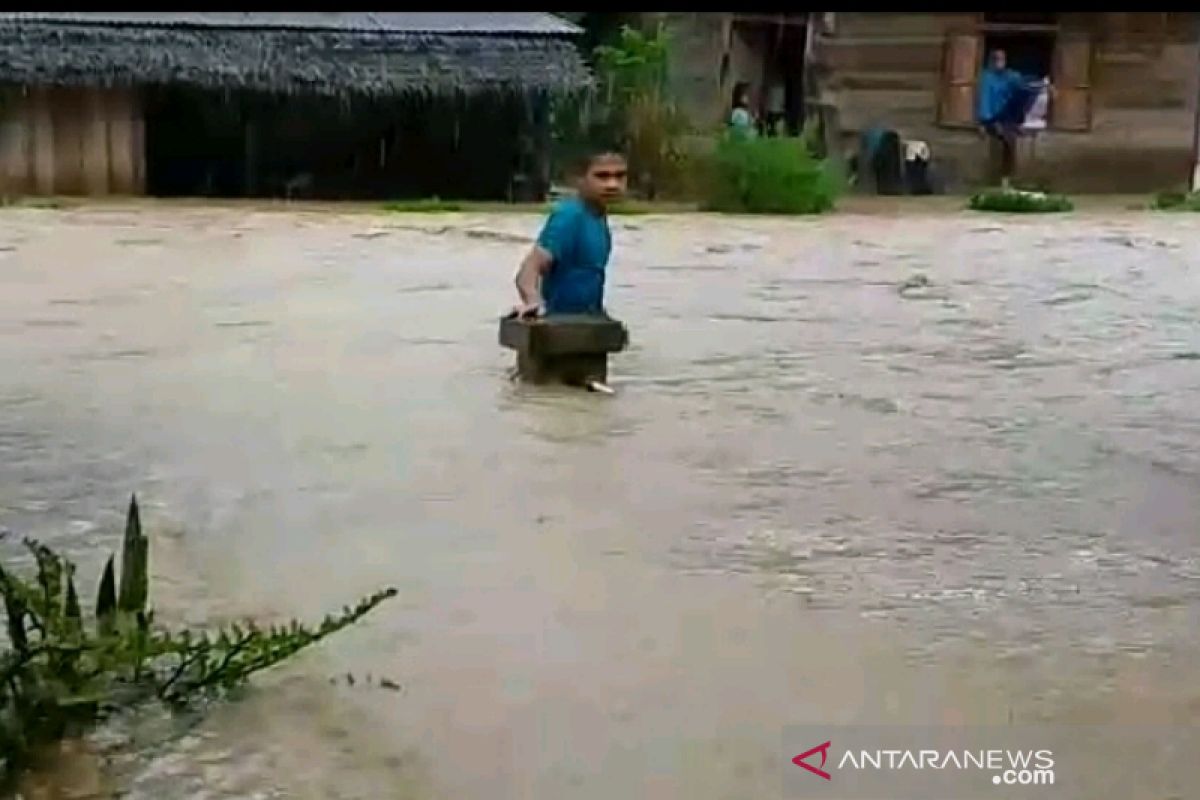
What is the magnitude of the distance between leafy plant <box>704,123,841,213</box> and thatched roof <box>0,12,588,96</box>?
170cm

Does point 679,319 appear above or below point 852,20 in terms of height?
below

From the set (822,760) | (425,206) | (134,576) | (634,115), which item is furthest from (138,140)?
(822,760)

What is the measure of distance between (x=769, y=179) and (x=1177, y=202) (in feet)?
13.2

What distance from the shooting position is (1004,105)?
21.5m

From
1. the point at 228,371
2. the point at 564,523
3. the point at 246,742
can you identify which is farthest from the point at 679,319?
the point at 246,742

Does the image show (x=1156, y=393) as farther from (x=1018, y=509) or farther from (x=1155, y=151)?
(x=1155, y=151)

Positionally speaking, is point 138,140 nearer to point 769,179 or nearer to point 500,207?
point 500,207

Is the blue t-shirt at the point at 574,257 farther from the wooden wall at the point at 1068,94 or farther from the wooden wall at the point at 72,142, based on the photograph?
the wooden wall at the point at 1068,94

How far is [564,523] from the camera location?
6.30 meters

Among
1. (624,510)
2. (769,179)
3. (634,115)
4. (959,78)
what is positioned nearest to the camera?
(624,510)

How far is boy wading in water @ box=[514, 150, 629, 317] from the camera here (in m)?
8.30

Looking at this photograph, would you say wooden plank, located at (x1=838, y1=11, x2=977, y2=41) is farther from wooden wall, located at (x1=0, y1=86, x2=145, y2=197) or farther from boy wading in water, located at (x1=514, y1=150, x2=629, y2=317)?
boy wading in water, located at (x1=514, y1=150, x2=629, y2=317)

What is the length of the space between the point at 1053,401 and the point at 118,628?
18.1ft

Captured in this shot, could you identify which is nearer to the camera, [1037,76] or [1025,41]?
[1037,76]
